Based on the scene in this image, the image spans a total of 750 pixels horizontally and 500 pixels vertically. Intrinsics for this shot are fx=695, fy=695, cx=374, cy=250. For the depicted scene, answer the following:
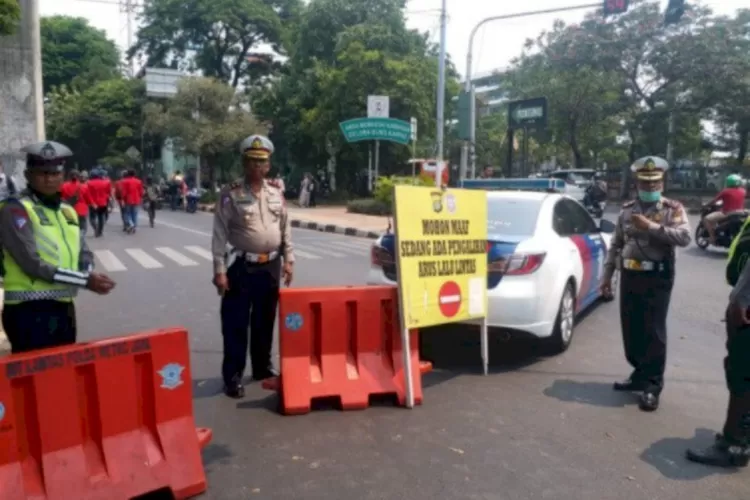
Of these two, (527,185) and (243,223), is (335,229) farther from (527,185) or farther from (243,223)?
(243,223)

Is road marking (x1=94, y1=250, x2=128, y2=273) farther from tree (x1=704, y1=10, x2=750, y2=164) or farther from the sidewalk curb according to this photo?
tree (x1=704, y1=10, x2=750, y2=164)

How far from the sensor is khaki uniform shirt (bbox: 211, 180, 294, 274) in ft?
15.5

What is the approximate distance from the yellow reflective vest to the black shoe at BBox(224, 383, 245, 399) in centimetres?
167

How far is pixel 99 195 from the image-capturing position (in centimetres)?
1631

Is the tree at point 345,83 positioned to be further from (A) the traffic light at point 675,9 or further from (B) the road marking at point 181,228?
(A) the traffic light at point 675,9

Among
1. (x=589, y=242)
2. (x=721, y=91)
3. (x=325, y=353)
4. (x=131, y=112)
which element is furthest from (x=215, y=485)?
(x=131, y=112)

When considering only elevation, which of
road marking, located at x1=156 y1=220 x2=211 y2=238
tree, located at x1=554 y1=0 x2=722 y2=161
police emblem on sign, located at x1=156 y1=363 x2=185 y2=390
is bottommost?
road marking, located at x1=156 y1=220 x2=211 y2=238

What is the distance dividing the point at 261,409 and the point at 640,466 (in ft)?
7.90

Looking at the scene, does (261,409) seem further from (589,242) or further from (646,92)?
(646,92)

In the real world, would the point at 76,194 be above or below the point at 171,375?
above

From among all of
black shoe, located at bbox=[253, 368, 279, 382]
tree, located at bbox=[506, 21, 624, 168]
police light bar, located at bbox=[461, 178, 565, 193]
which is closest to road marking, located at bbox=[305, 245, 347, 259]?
police light bar, located at bbox=[461, 178, 565, 193]

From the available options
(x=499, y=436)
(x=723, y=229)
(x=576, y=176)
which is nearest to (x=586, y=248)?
(x=499, y=436)

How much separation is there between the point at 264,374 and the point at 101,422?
80.8 inches

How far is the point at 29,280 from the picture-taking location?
11.1 ft
